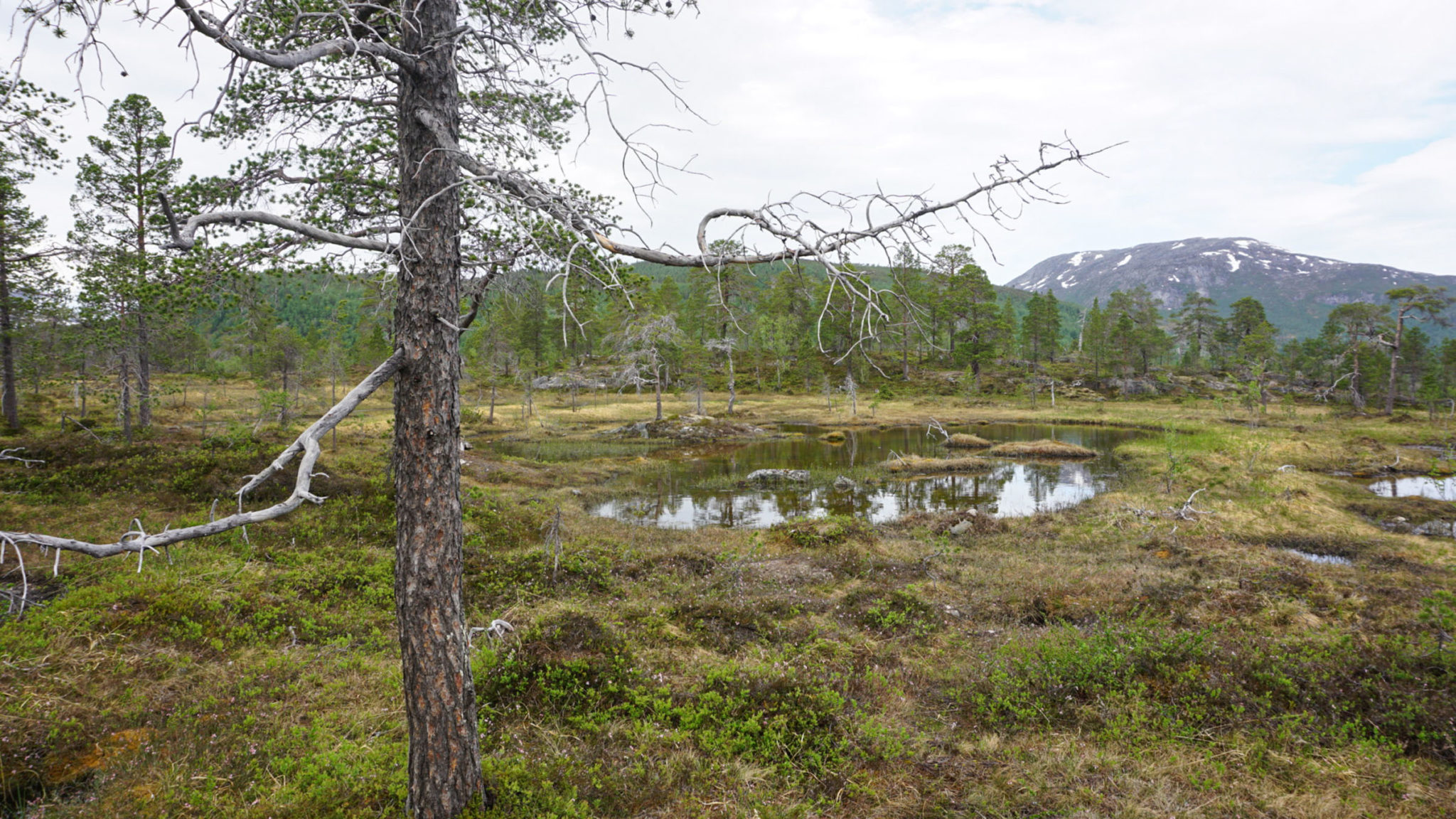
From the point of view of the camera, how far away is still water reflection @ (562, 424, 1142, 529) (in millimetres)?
22031

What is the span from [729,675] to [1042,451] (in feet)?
110

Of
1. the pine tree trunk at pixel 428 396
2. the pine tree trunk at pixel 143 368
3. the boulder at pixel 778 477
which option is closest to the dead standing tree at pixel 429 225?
the pine tree trunk at pixel 428 396

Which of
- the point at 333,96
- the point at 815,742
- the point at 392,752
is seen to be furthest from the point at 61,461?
the point at 815,742

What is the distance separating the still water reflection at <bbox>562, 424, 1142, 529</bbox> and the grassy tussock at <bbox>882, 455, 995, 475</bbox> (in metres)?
0.84

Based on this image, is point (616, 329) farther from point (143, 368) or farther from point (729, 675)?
point (729, 675)

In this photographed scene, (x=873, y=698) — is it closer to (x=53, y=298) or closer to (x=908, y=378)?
(x=53, y=298)

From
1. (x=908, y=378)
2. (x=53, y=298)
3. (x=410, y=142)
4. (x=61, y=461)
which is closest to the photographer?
(x=410, y=142)

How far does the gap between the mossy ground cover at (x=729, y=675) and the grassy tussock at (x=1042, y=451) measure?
20395mm

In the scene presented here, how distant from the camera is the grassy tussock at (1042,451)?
34.3 m

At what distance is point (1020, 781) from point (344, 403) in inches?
265

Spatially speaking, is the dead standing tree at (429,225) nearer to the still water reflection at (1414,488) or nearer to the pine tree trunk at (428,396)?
the pine tree trunk at (428,396)

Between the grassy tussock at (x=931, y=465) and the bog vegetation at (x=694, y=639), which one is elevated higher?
the bog vegetation at (x=694, y=639)

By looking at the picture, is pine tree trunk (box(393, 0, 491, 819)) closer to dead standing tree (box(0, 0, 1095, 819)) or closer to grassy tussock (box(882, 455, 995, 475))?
dead standing tree (box(0, 0, 1095, 819))

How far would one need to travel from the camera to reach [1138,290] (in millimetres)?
97250
